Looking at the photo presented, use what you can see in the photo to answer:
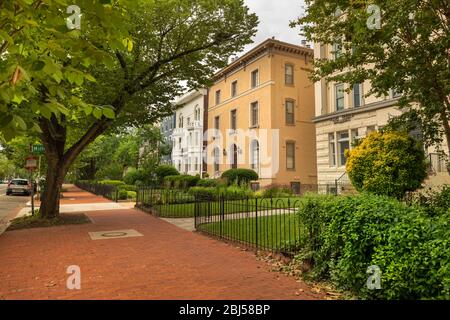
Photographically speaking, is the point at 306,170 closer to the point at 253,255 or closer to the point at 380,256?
the point at 253,255

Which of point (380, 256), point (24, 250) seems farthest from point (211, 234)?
point (380, 256)

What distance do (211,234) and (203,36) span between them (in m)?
8.57

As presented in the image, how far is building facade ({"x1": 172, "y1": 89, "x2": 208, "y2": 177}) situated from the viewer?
139 feet

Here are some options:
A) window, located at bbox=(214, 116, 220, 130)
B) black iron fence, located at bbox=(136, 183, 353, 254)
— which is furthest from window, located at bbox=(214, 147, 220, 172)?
black iron fence, located at bbox=(136, 183, 353, 254)

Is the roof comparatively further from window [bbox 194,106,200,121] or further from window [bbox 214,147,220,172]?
window [bbox 194,106,200,121]

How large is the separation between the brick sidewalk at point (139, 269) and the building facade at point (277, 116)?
18.8 metres

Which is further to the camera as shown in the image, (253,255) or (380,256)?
(253,255)

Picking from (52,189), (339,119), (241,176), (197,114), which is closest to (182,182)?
(241,176)

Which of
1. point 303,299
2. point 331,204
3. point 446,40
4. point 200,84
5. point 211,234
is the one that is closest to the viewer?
point 303,299

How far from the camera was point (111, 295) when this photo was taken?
18.1ft

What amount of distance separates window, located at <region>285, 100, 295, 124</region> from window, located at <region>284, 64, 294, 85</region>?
171 centimetres

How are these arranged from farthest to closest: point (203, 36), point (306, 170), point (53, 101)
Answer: point (306, 170) < point (203, 36) < point (53, 101)

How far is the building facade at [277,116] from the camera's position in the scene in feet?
95.7

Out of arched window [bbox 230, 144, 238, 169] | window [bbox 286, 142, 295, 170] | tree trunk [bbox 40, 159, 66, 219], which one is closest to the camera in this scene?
tree trunk [bbox 40, 159, 66, 219]
